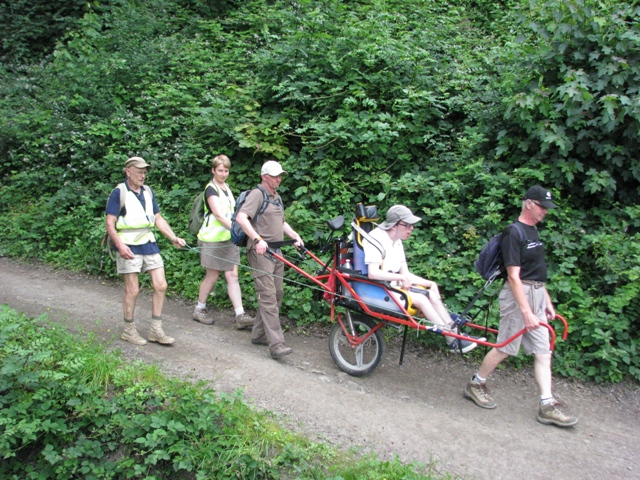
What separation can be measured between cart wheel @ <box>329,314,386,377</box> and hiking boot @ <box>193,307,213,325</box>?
5.96ft


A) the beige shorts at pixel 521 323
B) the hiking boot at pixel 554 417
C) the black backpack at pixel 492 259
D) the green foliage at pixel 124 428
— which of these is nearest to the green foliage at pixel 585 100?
the black backpack at pixel 492 259

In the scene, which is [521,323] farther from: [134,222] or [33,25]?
[33,25]

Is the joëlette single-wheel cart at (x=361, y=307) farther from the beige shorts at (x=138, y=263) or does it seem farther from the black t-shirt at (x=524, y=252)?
the beige shorts at (x=138, y=263)

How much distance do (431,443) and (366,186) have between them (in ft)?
13.1

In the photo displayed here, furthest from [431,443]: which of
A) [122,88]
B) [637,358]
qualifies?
[122,88]

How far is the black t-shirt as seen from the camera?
14.9ft

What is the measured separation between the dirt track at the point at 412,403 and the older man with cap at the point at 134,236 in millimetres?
235

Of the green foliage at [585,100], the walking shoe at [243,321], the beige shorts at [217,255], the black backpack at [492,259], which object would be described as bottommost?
the walking shoe at [243,321]

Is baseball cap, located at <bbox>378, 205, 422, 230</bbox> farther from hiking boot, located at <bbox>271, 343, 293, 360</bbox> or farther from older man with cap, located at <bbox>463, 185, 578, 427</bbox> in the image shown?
hiking boot, located at <bbox>271, 343, 293, 360</bbox>

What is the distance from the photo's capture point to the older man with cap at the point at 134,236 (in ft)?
A: 17.3

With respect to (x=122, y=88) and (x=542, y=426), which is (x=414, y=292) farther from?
(x=122, y=88)

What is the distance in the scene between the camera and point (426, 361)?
19.3 feet

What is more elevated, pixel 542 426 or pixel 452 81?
pixel 452 81

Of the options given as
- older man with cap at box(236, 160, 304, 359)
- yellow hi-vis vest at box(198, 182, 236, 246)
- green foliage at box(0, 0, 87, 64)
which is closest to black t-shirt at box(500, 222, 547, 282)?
older man with cap at box(236, 160, 304, 359)
